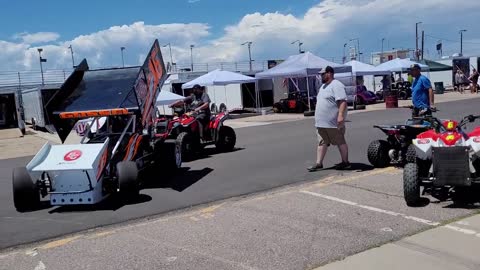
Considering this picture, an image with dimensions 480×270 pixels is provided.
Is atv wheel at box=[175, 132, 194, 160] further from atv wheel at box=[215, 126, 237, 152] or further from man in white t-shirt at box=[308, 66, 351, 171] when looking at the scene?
man in white t-shirt at box=[308, 66, 351, 171]

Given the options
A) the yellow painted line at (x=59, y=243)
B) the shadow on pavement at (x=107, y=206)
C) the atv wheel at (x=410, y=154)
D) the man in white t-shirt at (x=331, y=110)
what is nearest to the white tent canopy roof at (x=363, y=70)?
the man in white t-shirt at (x=331, y=110)

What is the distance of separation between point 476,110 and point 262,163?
14.9 metres

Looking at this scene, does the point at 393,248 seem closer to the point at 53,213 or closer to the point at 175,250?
the point at 175,250

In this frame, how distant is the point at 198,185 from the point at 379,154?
3261mm

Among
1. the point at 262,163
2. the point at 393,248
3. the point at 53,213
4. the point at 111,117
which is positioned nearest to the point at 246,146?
the point at 262,163

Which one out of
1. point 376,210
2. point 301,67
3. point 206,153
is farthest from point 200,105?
point 301,67

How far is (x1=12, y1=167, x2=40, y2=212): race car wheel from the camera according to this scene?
751cm

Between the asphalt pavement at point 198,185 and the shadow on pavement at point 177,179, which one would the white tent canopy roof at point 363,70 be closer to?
the asphalt pavement at point 198,185

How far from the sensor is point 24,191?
7.54m

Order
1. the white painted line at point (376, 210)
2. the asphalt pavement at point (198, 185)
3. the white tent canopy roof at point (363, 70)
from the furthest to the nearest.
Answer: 1. the white tent canopy roof at point (363, 70)
2. the asphalt pavement at point (198, 185)
3. the white painted line at point (376, 210)

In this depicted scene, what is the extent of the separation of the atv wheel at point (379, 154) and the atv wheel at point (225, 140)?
475 cm

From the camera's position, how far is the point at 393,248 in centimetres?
506

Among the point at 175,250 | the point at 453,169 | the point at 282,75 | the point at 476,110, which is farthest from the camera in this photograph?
Result: the point at 282,75

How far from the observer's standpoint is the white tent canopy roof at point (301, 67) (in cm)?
2760
